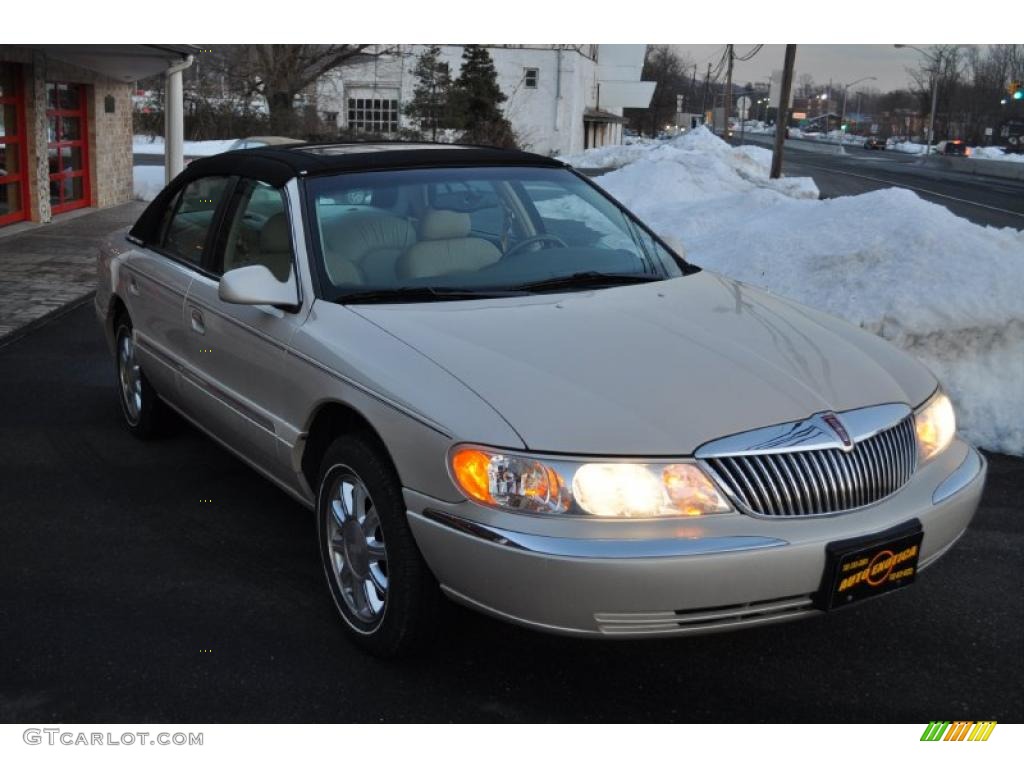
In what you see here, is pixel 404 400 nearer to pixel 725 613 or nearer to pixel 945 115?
pixel 725 613

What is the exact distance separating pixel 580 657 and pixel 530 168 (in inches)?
86.4

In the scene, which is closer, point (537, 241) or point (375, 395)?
point (375, 395)

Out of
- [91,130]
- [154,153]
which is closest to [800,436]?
[91,130]

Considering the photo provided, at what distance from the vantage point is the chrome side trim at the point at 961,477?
3355mm

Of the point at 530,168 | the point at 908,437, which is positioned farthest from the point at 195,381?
the point at 908,437

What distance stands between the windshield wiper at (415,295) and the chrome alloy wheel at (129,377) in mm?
2233

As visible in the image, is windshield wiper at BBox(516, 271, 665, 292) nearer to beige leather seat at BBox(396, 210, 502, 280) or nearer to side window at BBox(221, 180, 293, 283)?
beige leather seat at BBox(396, 210, 502, 280)

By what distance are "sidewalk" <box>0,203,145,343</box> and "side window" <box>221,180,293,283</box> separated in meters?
4.80

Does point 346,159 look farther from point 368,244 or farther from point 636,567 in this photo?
point 636,567

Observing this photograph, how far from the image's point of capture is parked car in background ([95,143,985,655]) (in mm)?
2941

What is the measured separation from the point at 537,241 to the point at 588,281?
322mm

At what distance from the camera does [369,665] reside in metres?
3.50

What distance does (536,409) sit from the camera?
307 cm

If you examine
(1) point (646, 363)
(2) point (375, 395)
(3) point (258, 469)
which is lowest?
(3) point (258, 469)
